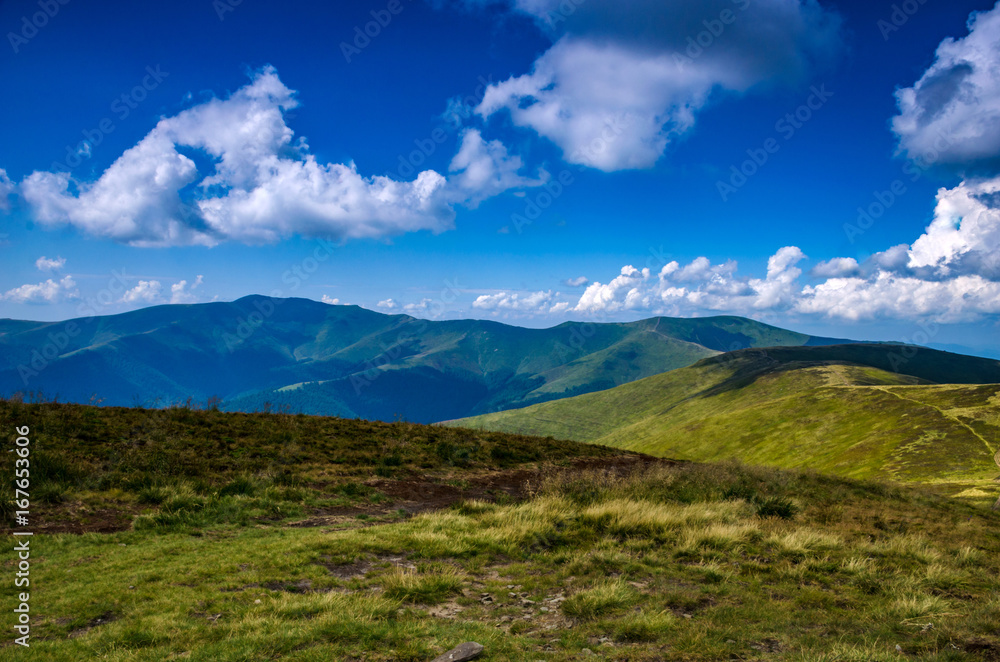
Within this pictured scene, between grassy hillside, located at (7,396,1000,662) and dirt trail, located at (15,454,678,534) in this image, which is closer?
grassy hillside, located at (7,396,1000,662)

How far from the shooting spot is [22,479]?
13781 mm

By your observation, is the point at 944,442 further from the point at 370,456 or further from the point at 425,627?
the point at 425,627

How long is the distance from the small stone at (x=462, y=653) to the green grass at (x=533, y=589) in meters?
0.22

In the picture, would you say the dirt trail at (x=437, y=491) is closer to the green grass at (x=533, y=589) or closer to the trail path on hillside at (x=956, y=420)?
the green grass at (x=533, y=589)

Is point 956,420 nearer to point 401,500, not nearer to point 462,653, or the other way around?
point 401,500

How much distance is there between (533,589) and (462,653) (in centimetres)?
345

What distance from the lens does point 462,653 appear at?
6.50 metres

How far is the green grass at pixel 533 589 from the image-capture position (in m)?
6.91

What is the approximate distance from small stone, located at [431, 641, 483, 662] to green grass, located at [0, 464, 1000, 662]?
22cm

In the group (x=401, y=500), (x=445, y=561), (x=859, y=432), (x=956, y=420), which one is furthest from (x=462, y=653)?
(x=859, y=432)

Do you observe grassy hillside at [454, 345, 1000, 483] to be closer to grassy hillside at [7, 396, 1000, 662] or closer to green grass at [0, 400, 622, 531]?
green grass at [0, 400, 622, 531]

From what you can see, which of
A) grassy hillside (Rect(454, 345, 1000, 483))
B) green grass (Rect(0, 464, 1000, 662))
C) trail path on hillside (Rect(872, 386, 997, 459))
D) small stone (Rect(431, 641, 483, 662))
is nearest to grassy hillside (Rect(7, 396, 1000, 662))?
green grass (Rect(0, 464, 1000, 662))

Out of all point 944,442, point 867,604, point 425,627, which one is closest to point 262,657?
point 425,627

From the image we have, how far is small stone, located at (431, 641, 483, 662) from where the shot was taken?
641 cm
